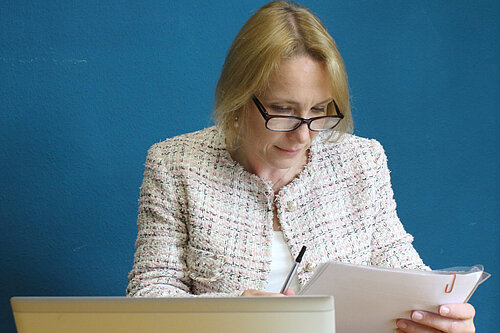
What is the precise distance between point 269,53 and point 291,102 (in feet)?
0.38

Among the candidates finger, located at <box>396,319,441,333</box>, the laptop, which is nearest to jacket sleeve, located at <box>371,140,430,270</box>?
finger, located at <box>396,319,441,333</box>

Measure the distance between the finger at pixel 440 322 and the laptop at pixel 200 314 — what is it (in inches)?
18.8

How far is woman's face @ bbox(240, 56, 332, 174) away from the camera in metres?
1.23

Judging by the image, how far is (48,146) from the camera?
1611mm

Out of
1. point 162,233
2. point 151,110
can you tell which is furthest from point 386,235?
point 151,110

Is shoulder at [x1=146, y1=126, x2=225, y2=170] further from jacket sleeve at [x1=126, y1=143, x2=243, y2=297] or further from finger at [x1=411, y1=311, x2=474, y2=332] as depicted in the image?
finger at [x1=411, y1=311, x2=474, y2=332]

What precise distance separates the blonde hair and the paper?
46 centimetres

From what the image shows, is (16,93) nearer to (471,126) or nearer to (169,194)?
(169,194)

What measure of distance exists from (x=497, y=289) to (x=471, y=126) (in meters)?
0.56

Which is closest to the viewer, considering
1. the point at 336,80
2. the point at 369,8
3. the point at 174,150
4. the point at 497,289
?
the point at 336,80

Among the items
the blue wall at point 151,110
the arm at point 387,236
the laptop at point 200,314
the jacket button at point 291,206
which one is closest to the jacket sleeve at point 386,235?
the arm at point 387,236

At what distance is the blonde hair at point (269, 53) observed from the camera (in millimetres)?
1252

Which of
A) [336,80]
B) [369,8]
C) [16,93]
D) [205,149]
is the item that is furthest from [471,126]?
[16,93]

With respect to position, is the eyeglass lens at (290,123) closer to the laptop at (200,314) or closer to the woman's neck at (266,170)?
the woman's neck at (266,170)
